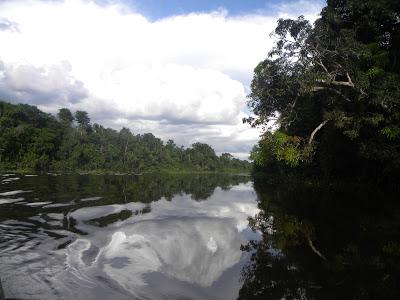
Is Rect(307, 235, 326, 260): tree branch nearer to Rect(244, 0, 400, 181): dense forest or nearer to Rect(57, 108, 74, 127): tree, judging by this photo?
Rect(244, 0, 400, 181): dense forest

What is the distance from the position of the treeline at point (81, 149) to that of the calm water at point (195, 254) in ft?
224

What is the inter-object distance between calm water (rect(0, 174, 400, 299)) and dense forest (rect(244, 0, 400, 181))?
440cm

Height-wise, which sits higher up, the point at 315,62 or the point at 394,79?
the point at 315,62

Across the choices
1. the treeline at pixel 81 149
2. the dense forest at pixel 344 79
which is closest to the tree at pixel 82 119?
the treeline at pixel 81 149

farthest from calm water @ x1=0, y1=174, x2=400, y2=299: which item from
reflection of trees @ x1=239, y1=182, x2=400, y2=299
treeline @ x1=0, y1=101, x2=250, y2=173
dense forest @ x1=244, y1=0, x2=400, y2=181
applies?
treeline @ x1=0, y1=101, x2=250, y2=173

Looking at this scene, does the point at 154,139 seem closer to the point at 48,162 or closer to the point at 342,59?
the point at 48,162

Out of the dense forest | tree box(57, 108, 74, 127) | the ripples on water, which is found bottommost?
the ripples on water

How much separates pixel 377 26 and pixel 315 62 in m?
4.68

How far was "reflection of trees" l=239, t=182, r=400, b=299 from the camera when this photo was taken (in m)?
6.96

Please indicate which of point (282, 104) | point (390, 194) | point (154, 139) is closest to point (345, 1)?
point (282, 104)

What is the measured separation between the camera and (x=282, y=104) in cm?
2175

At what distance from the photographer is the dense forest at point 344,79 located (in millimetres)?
17703

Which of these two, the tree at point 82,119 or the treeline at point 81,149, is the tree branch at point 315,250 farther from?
the tree at point 82,119

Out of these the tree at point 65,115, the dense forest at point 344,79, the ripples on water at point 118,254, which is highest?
the tree at point 65,115
